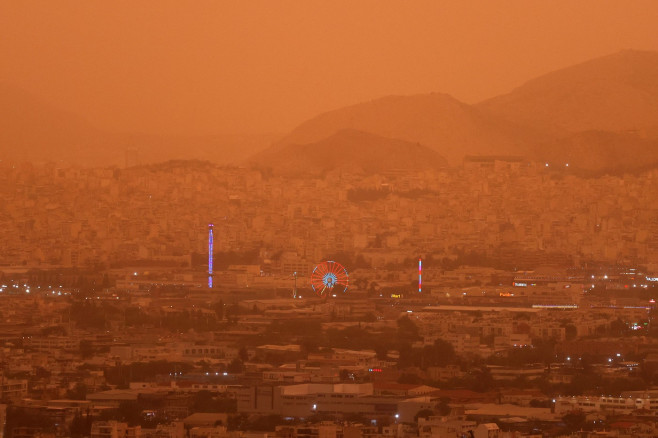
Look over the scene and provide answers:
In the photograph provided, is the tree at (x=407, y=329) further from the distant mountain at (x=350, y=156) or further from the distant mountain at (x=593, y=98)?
the distant mountain at (x=350, y=156)

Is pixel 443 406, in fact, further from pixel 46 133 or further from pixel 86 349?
pixel 46 133

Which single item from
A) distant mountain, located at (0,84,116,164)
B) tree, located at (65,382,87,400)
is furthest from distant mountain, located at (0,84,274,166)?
tree, located at (65,382,87,400)

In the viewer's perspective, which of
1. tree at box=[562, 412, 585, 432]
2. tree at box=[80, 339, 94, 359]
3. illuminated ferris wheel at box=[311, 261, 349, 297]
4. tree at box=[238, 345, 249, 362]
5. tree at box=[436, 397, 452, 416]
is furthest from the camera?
illuminated ferris wheel at box=[311, 261, 349, 297]

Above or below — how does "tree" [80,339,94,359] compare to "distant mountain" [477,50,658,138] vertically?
below

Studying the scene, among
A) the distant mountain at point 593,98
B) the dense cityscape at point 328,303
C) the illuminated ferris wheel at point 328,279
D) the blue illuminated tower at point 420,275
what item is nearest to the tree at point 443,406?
the dense cityscape at point 328,303

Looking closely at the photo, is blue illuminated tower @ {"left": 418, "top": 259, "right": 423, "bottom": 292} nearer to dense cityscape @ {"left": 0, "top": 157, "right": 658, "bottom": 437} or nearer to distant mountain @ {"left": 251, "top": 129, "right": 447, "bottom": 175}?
dense cityscape @ {"left": 0, "top": 157, "right": 658, "bottom": 437}

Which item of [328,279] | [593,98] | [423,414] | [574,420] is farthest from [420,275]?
[574,420]
